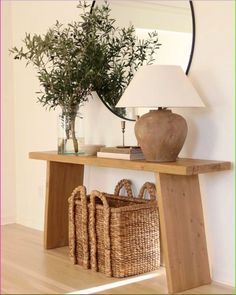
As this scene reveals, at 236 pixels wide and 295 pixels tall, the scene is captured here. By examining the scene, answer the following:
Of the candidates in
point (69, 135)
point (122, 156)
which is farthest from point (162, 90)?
point (69, 135)

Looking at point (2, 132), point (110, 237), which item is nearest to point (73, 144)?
point (110, 237)

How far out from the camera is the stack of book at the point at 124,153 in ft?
9.50

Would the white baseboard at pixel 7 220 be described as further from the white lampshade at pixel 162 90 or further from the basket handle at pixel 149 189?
the white lampshade at pixel 162 90

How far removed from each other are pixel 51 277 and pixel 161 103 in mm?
1129

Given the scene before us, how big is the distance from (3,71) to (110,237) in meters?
2.07

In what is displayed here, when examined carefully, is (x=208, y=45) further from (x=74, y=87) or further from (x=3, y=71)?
(x=3, y=71)

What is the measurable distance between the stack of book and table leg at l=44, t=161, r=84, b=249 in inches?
23.2

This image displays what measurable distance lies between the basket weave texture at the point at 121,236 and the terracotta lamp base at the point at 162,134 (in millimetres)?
376

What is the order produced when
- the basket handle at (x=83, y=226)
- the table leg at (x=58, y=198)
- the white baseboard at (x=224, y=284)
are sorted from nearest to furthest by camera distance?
1. the white baseboard at (x=224, y=284)
2. the basket handle at (x=83, y=226)
3. the table leg at (x=58, y=198)

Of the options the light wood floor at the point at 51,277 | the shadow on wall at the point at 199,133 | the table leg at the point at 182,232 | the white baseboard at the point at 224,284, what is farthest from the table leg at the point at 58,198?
the white baseboard at the point at 224,284

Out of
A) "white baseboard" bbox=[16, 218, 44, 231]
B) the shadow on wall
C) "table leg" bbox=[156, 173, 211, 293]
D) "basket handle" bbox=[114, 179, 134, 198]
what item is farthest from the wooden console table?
"white baseboard" bbox=[16, 218, 44, 231]

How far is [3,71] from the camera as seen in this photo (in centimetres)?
442

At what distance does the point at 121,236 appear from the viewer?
9.50 ft

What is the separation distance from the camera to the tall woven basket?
2.91 metres
